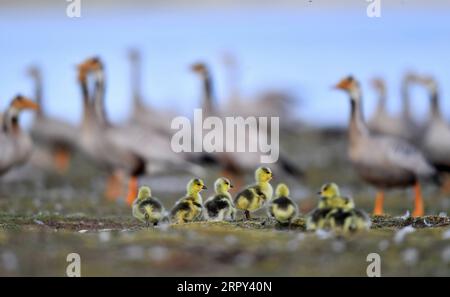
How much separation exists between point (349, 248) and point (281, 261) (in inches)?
27.2

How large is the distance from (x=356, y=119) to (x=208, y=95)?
573 centimetres

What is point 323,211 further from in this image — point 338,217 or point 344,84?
point 344,84

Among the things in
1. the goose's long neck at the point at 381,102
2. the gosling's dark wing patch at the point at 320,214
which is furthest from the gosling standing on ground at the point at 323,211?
the goose's long neck at the point at 381,102

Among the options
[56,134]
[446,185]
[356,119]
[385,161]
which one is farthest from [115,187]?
[446,185]

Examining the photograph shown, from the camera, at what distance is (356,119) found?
44.8ft

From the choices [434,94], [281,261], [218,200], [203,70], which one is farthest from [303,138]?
[281,261]

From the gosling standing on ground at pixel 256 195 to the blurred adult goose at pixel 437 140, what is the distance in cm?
597

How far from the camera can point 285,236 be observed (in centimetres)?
845

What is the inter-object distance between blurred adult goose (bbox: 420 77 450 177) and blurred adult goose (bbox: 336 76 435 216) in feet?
5.55

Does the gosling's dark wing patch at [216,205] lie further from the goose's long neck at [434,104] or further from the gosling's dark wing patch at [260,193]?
the goose's long neck at [434,104]

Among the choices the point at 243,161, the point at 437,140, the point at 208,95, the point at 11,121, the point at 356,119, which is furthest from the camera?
the point at 208,95

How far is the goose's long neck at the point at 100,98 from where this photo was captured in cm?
1606
